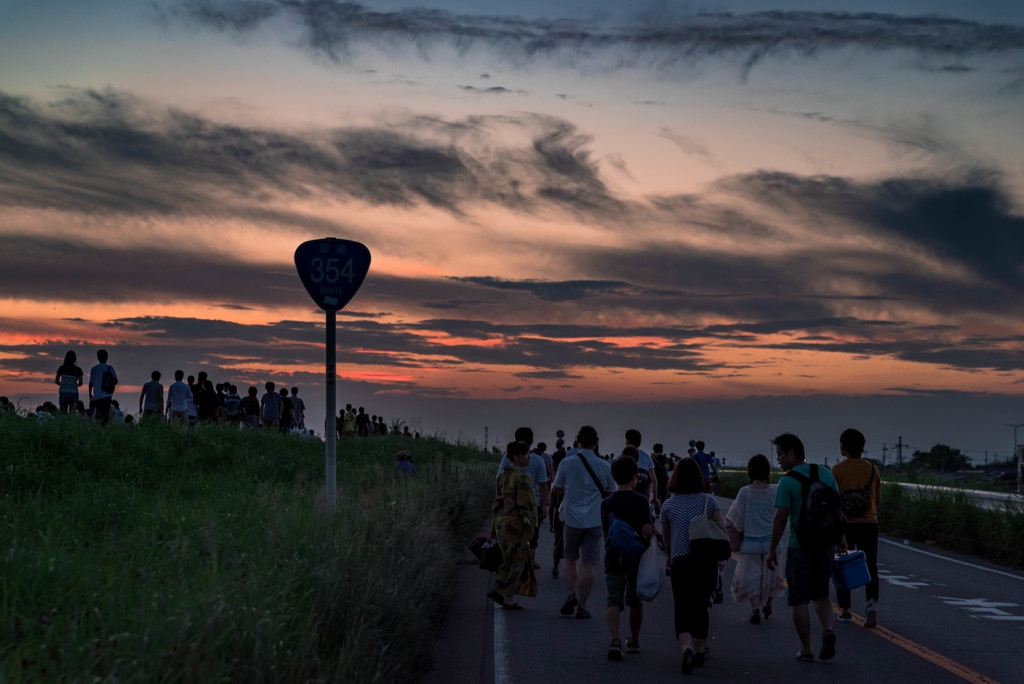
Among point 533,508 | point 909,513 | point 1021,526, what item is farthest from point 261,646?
point 909,513

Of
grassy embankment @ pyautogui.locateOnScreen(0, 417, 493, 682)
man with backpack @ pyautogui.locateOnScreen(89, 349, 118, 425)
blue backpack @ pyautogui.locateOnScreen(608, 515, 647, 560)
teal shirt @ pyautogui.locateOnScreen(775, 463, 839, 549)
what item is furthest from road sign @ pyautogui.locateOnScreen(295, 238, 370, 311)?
man with backpack @ pyautogui.locateOnScreen(89, 349, 118, 425)

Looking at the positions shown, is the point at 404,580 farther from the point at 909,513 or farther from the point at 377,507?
the point at 909,513

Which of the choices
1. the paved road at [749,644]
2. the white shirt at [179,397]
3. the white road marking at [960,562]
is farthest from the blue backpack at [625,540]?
the white shirt at [179,397]

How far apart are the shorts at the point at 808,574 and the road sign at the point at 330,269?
5.94 meters

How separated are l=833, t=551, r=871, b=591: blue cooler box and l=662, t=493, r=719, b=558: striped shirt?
182 centimetres

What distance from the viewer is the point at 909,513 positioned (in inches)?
894

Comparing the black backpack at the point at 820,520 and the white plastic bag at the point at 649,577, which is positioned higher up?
the black backpack at the point at 820,520

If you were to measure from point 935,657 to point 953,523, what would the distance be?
42.6ft

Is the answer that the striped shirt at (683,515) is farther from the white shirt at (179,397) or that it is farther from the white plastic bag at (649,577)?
the white shirt at (179,397)

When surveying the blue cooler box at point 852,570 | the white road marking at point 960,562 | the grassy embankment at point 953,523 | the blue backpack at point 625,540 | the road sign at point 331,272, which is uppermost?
the road sign at point 331,272

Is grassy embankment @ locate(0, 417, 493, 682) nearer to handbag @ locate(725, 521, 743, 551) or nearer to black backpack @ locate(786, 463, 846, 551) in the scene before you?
handbag @ locate(725, 521, 743, 551)

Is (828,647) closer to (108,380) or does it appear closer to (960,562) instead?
(960,562)

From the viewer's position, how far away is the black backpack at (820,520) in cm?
884

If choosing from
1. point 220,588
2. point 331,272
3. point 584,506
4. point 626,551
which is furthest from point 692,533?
point 331,272
